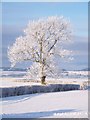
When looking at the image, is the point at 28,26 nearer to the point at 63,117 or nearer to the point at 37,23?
the point at 37,23

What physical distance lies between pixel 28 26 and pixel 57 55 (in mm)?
4913

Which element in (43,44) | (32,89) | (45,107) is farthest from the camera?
(43,44)

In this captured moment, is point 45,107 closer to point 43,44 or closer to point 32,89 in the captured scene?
point 32,89

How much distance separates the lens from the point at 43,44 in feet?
137

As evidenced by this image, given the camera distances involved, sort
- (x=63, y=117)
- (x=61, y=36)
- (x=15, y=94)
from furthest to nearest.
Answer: (x=61, y=36)
(x=15, y=94)
(x=63, y=117)

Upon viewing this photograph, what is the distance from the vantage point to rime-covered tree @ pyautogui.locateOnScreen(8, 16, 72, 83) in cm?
4141

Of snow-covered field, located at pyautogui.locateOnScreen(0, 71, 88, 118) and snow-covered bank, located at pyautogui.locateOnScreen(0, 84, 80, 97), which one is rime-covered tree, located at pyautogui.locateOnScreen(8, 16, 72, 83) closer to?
snow-covered bank, located at pyautogui.locateOnScreen(0, 84, 80, 97)

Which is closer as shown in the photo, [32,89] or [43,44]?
[32,89]

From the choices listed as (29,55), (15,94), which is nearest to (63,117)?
(15,94)

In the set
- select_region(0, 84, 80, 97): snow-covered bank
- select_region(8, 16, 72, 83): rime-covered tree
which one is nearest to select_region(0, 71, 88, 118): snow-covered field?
select_region(0, 84, 80, 97): snow-covered bank

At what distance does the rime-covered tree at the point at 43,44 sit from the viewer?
136ft

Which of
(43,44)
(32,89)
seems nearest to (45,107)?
(32,89)

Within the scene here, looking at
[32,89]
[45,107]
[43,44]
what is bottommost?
[45,107]

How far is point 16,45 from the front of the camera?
140 feet
